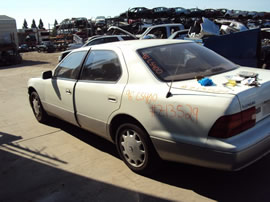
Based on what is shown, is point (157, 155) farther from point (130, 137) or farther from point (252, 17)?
point (252, 17)

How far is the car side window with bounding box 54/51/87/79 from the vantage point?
407cm

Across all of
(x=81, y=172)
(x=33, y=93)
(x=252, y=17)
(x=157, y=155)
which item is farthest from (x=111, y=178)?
(x=252, y=17)

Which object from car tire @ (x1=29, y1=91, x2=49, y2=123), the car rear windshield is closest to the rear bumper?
the car rear windshield

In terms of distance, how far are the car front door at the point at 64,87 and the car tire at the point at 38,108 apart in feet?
1.61

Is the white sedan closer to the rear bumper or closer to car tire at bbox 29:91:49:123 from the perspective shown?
the rear bumper

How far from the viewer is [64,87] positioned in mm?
4184

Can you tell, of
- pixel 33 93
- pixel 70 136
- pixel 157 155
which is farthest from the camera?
pixel 33 93

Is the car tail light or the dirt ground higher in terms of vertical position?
the car tail light

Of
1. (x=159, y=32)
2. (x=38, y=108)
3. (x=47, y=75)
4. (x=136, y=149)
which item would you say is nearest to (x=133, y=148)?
(x=136, y=149)

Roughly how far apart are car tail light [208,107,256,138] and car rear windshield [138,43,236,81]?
0.75 meters

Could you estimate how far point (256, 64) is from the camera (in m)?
6.29

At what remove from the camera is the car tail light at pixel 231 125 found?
234cm

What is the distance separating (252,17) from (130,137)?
3805cm

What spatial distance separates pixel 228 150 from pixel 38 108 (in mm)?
4038
